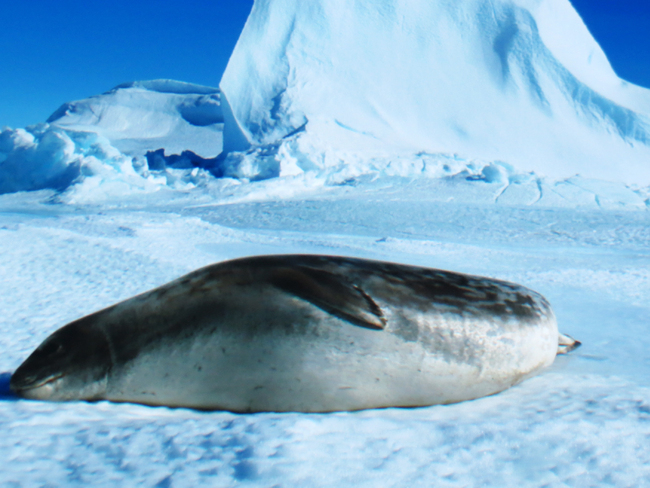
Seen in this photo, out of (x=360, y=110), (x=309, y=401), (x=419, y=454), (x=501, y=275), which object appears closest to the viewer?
(x=419, y=454)

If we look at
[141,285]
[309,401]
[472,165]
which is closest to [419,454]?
[309,401]

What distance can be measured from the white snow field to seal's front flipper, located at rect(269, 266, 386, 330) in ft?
0.74

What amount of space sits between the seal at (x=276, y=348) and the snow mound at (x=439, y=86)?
1139 cm

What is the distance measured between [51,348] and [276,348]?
1.94 feet

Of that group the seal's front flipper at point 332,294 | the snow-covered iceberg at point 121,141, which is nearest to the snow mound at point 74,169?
the snow-covered iceberg at point 121,141

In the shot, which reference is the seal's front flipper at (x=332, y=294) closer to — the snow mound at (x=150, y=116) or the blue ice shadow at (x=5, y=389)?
the blue ice shadow at (x=5, y=389)

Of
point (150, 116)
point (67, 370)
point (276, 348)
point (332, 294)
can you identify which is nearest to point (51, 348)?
point (67, 370)

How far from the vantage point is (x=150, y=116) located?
27016 mm

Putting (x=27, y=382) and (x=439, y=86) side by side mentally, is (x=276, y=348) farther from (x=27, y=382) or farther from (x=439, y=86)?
(x=439, y=86)

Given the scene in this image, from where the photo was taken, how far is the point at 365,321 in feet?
4.09

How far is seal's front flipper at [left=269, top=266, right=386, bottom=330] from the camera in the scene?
49.5 inches

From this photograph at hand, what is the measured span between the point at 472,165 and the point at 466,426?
10480mm

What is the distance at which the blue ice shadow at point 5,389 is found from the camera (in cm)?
122

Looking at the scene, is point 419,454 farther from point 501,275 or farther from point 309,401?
point 501,275
